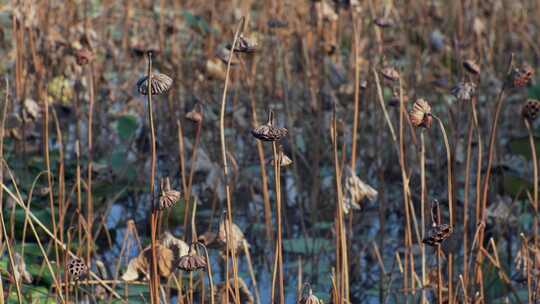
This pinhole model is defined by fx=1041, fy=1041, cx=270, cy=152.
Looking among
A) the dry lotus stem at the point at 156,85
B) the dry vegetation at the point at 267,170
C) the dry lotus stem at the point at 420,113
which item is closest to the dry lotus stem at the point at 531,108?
the dry vegetation at the point at 267,170

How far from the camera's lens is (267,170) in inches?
115

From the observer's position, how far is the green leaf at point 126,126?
294cm

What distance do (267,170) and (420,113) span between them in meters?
1.44

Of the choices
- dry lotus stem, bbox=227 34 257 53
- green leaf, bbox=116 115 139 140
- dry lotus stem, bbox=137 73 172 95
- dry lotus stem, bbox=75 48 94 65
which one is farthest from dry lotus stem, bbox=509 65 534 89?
green leaf, bbox=116 115 139 140

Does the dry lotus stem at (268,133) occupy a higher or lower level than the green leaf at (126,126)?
lower

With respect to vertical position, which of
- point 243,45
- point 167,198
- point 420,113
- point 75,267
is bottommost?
point 75,267

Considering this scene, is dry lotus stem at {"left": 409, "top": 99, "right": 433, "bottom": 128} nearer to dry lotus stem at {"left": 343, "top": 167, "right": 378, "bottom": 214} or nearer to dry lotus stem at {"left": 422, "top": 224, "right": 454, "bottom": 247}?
dry lotus stem at {"left": 422, "top": 224, "right": 454, "bottom": 247}

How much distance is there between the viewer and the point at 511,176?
8.48 ft

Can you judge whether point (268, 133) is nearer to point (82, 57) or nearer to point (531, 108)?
point (531, 108)

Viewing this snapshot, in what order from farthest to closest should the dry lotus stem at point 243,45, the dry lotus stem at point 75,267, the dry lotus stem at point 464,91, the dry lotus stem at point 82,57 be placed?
the dry lotus stem at point 82,57, the dry lotus stem at point 464,91, the dry lotus stem at point 243,45, the dry lotus stem at point 75,267

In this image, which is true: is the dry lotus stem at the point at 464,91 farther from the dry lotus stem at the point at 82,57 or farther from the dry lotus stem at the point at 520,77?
the dry lotus stem at the point at 82,57

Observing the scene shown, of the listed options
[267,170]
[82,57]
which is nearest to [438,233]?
[82,57]

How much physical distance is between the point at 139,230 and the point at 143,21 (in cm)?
180

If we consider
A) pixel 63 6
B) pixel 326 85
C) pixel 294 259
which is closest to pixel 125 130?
pixel 326 85
